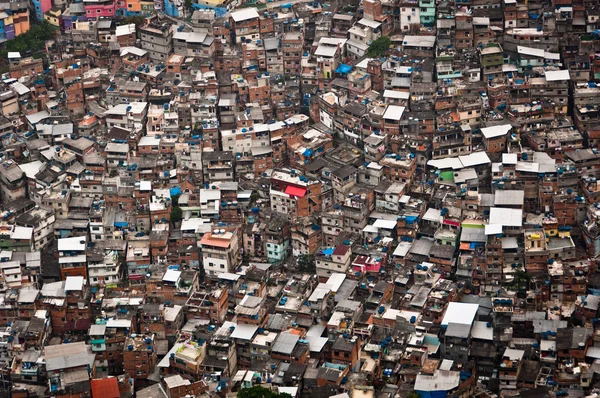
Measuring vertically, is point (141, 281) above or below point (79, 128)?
below

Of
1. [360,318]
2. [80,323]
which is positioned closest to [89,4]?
[80,323]

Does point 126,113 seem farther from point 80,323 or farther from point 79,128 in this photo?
point 80,323

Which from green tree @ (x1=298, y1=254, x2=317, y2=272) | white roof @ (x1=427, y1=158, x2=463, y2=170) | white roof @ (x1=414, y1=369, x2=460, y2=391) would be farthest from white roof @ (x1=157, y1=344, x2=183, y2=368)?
white roof @ (x1=427, y1=158, x2=463, y2=170)

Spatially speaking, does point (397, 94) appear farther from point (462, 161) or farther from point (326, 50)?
point (326, 50)

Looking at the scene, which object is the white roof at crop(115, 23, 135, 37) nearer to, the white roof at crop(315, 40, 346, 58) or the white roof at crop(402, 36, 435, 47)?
the white roof at crop(315, 40, 346, 58)

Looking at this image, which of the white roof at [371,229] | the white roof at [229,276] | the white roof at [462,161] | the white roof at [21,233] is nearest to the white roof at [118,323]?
the white roof at [229,276]

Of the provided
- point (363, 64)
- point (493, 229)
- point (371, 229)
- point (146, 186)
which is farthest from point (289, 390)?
point (363, 64)

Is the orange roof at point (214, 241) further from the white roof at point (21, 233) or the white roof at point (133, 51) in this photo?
the white roof at point (133, 51)
